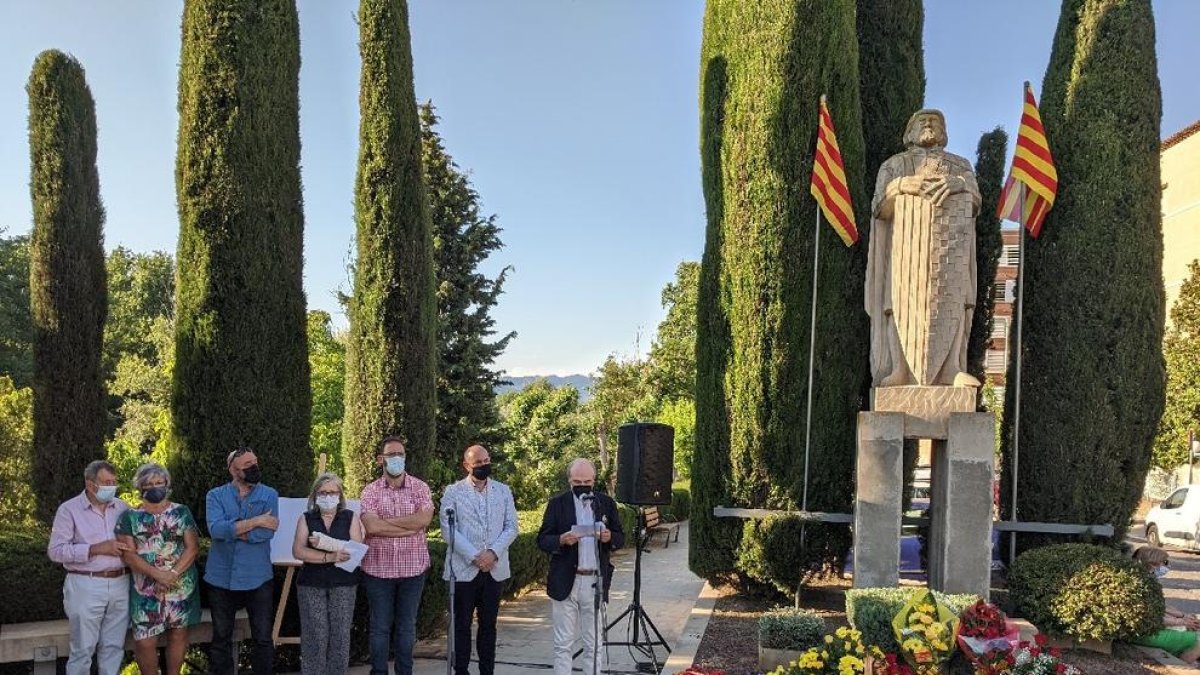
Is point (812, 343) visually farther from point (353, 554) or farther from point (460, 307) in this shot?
point (460, 307)

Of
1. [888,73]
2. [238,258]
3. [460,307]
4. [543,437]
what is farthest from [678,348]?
[238,258]

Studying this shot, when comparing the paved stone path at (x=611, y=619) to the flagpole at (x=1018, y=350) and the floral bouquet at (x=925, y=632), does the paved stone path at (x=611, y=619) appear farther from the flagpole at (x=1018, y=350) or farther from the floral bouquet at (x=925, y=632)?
the flagpole at (x=1018, y=350)

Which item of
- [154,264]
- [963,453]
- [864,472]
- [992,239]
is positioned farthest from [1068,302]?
[154,264]

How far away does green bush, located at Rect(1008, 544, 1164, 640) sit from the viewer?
642 centimetres

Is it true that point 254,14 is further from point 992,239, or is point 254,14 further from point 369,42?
point 992,239

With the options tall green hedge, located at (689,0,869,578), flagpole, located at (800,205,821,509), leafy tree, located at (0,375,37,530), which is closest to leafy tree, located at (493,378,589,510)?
leafy tree, located at (0,375,37,530)

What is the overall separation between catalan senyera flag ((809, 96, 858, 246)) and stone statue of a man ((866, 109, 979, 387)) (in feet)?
2.83

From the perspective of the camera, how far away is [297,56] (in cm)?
802

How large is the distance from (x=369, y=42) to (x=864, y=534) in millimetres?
7274

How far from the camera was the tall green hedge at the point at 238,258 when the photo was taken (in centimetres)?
678

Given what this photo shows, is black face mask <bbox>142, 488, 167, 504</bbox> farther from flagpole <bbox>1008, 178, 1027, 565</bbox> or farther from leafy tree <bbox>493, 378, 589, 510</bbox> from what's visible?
leafy tree <bbox>493, 378, 589, 510</bbox>

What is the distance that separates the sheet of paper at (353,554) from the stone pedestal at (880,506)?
3.98 metres

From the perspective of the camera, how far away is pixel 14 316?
2633 centimetres

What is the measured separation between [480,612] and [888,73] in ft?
24.5
